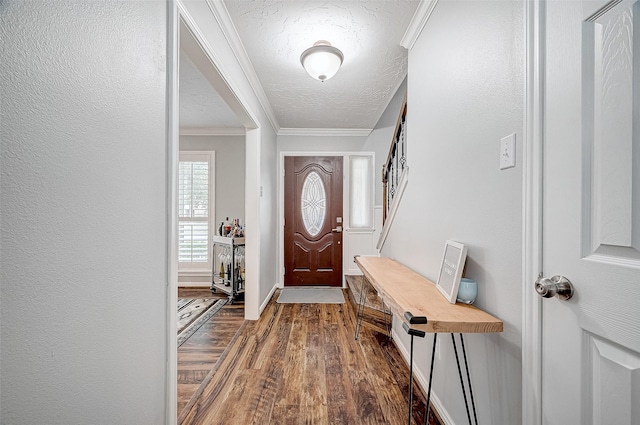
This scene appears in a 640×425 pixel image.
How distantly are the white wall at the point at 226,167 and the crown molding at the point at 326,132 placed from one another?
0.74 m

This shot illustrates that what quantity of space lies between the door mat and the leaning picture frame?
97.6 inches

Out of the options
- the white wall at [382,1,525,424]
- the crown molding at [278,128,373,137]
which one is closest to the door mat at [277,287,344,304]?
the white wall at [382,1,525,424]

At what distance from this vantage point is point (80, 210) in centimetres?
79

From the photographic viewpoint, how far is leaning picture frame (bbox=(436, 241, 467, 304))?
4.16 feet

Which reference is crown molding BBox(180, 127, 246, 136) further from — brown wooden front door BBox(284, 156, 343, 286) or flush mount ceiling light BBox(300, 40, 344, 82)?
flush mount ceiling light BBox(300, 40, 344, 82)

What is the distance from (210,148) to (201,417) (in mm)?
3812

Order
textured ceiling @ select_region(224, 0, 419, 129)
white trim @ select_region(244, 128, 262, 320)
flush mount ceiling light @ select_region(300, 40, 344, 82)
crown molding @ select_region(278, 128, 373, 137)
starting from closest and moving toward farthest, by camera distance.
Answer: textured ceiling @ select_region(224, 0, 419, 129) → flush mount ceiling light @ select_region(300, 40, 344, 82) → white trim @ select_region(244, 128, 262, 320) → crown molding @ select_region(278, 128, 373, 137)

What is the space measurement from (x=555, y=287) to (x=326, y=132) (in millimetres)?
3985

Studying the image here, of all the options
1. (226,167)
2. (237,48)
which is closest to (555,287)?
(237,48)

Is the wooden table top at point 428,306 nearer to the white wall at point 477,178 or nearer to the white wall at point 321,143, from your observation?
the white wall at point 477,178

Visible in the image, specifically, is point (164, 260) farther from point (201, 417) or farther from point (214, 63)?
point (214, 63)

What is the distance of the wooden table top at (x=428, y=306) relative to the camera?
3.47ft

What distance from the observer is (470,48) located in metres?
1.36

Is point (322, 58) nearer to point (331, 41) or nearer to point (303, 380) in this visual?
point (331, 41)
